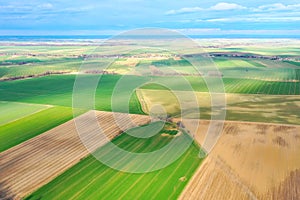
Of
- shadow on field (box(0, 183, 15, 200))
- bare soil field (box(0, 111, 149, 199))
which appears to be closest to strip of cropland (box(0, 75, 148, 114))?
bare soil field (box(0, 111, 149, 199))

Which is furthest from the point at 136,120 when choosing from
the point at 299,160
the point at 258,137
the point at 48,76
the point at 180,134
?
the point at 48,76

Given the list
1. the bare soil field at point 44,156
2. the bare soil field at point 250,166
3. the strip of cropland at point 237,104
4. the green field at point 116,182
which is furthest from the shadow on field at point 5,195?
the strip of cropland at point 237,104

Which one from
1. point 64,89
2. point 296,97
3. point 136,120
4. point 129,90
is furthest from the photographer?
point 64,89

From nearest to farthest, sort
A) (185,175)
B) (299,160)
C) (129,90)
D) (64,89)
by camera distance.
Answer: (185,175), (299,160), (129,90), (64,89)

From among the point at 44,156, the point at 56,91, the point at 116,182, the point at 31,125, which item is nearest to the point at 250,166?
the point at 116,182

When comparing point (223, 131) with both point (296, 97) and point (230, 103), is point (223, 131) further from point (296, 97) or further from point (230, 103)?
point (296, 97)

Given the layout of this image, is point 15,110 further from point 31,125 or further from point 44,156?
point 44,156
